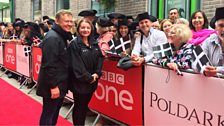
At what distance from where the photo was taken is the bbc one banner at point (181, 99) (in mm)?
3000

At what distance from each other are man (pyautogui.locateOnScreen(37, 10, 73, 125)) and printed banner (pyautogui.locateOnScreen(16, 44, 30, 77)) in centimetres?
436

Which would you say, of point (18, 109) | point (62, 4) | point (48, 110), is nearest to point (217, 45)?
point (48, 110)

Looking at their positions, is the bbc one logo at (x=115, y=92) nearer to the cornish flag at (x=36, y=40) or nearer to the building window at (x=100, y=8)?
the cornish flag at (x=36, y=40)

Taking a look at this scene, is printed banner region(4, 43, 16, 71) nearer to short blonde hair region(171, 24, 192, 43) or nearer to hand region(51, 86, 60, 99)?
hand region(51, 86, 60, 99)

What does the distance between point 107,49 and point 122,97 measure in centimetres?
76

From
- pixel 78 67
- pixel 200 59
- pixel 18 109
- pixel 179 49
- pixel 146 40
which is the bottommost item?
pixel 18 109

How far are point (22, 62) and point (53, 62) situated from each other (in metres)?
5.02

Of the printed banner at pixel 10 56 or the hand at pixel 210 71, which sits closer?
the hand at pixel 210 71

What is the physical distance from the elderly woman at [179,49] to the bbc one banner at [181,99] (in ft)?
0.34

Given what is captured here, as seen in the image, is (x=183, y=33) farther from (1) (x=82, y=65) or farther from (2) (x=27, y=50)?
(2) (x=27, y=50)

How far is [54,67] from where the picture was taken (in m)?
3.61

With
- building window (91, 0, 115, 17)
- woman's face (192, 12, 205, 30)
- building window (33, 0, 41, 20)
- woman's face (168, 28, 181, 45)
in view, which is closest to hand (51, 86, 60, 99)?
woman's face (168, 28, 181, 45)

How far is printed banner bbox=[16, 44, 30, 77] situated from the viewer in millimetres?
7975

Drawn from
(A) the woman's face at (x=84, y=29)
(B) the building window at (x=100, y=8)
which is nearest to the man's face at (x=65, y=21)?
(A) the woman's face at (x=84, y=29)
